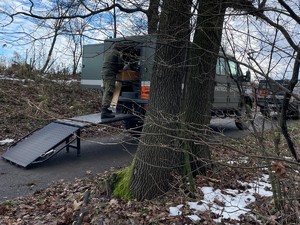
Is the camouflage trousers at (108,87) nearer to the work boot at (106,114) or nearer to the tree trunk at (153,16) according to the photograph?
the work boot at (106,114)

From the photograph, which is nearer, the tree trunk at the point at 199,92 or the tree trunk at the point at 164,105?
the tree trunk at the point at 164,105

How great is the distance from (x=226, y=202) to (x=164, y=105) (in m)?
1.56

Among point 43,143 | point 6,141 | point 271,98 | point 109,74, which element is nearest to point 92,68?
point 109,74

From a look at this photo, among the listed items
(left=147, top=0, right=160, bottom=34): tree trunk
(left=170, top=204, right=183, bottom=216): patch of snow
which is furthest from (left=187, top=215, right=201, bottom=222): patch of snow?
(left=147, top=0, right=160, bottom=34): tree trunk

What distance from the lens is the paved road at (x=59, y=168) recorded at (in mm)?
5703

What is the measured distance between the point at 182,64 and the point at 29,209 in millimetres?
2929

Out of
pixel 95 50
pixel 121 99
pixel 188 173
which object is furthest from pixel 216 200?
pixel 95 50

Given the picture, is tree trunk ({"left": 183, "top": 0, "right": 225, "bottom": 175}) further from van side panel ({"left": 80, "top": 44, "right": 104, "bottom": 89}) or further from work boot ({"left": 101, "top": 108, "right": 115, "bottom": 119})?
van side panel ({"left": 80, "top": 44, "right": 104, "bottom": 89})

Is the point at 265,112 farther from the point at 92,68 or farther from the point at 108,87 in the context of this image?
the point at 92,68

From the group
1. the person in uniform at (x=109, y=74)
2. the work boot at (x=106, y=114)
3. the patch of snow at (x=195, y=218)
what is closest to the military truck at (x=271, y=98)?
the patch of snow at (x=195, y=218)

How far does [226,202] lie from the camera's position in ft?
14.3

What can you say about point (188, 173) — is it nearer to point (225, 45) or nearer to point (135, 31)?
point (225, 45)

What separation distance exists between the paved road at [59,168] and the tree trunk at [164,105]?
60cm

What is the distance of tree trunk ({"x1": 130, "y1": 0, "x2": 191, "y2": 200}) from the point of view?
4.49 meters
